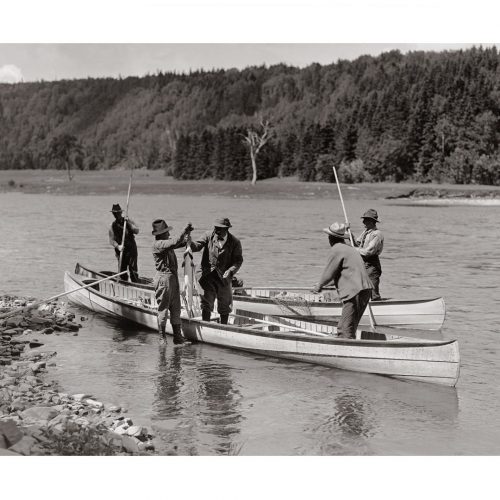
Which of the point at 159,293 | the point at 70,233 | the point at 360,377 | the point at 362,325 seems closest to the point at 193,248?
the point at 159,293

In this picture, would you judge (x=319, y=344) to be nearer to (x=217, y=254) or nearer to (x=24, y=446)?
(x=217, y=254)

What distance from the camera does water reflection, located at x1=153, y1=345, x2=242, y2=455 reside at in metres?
7.47

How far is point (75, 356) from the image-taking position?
11086 millimetres

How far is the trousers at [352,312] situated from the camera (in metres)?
9.15

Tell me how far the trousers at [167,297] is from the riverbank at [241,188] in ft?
133

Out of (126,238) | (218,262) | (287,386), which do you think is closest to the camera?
(287,386)


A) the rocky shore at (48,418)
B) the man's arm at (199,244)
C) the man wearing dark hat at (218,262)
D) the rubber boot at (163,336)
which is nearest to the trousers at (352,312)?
the man wearing dark hat at (218,262)

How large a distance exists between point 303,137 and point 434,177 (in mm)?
13697

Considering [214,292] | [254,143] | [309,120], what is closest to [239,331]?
[214,292]

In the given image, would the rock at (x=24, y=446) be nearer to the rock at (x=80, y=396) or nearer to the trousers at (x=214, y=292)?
the rock at (x=80, y=396)

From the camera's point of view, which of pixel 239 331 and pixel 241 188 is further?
pixel 241 188

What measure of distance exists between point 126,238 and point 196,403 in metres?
6.07

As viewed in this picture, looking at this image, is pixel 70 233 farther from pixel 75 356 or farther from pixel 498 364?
pixel 498 364

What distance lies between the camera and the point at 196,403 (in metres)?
8.73
